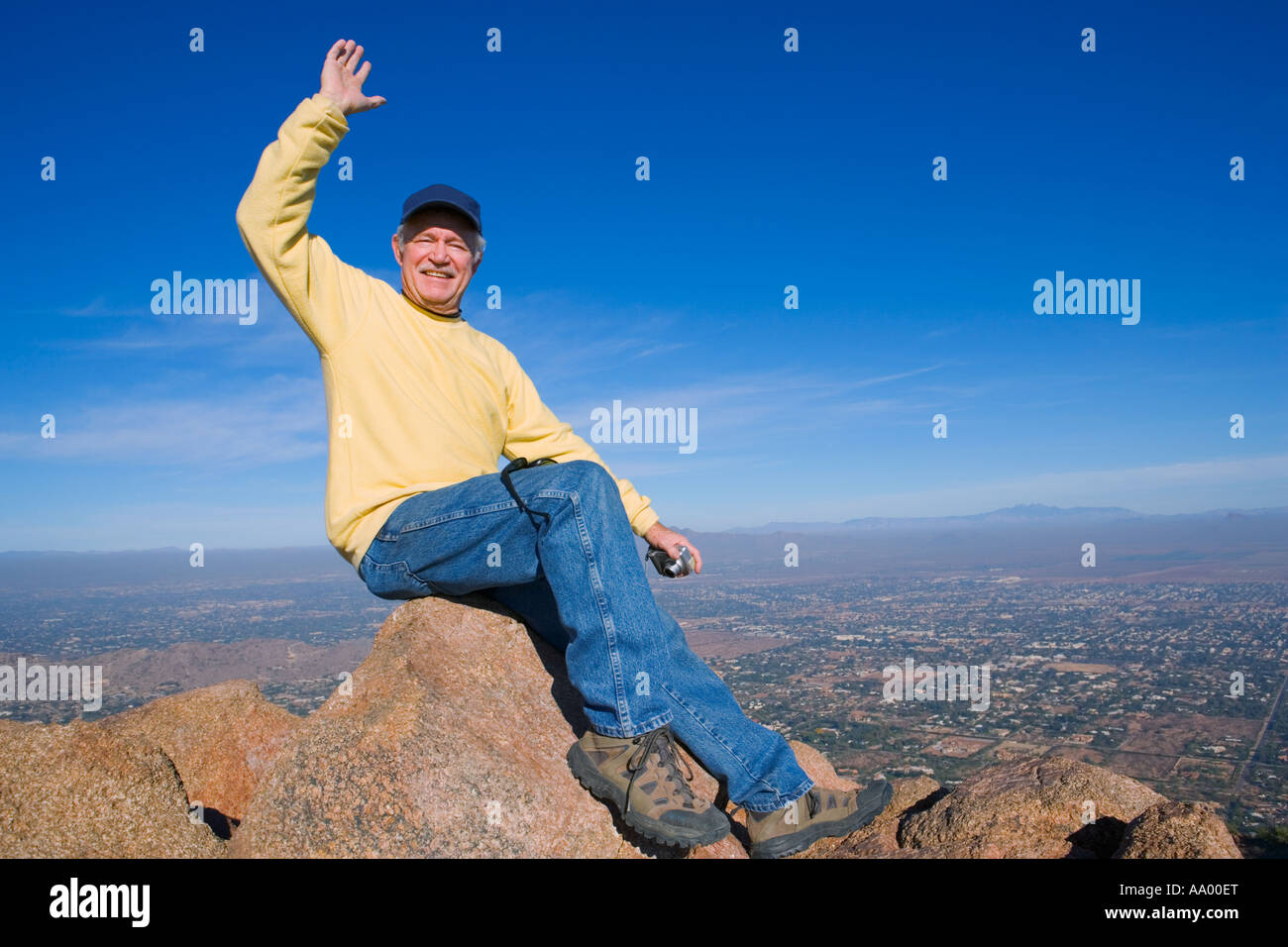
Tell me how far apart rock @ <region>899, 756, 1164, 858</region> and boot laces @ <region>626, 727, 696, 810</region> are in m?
1.53

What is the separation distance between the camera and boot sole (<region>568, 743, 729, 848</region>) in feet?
11.8

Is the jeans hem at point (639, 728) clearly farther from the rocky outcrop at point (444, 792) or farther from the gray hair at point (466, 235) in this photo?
the gray hair at point (466, 235)

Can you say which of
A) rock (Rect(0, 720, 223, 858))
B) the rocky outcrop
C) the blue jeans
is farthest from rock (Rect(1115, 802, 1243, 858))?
rock (Rect(0, 720, 223, 858))

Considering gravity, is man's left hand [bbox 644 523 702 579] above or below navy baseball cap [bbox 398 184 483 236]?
below

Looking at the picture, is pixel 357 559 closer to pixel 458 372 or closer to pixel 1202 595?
pixel 458 372

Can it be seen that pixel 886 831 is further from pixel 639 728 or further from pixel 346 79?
pixel 346 79

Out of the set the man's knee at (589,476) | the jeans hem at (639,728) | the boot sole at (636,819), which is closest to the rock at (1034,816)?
the boot sole at (636,819)

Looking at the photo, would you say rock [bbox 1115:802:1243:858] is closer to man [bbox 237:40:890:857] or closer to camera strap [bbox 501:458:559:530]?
man [bbox 237:40:890:857]

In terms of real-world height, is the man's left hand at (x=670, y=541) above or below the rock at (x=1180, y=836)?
above

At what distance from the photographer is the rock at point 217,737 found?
526 cm

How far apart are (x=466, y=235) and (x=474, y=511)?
192cm

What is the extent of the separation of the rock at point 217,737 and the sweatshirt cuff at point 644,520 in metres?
2.73
